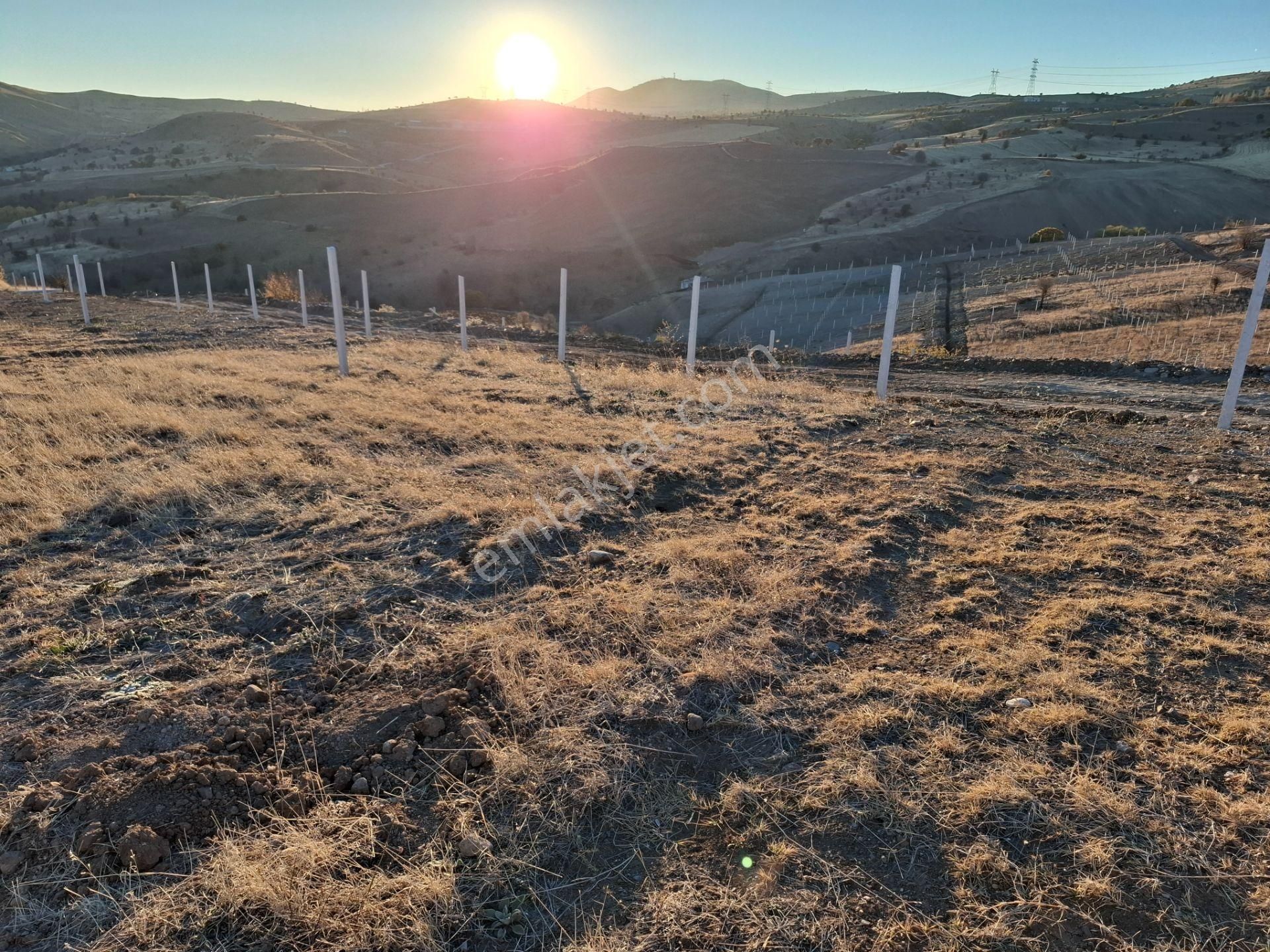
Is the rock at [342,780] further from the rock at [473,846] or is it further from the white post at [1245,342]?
the white post at [1245,342]

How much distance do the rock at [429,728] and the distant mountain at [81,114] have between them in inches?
4908

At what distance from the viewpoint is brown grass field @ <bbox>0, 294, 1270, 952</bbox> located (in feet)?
7.02

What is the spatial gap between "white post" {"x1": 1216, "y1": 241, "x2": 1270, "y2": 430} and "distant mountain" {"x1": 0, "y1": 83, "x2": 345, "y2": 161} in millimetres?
125490

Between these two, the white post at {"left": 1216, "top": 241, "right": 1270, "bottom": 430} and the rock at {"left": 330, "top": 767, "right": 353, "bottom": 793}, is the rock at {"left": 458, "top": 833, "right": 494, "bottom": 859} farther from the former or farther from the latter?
the white post at {"left": 1216, "top": 241, "right": 1270, "bottom": 430}

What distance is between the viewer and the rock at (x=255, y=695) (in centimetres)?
302

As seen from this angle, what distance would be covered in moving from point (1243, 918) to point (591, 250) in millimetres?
50221

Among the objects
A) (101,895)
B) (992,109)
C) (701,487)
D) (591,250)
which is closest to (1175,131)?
(992,109)

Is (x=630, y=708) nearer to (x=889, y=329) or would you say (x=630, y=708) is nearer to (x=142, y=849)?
(x=142, y=849)

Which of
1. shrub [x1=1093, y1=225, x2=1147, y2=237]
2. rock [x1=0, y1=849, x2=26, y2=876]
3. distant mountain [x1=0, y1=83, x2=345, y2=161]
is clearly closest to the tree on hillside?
shrub [x1=1093, y1=225, x2=1147, y2=237]

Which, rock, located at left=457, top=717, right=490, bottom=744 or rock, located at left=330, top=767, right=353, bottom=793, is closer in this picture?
rock, located at left=330, top=767, right=353, bottom=793

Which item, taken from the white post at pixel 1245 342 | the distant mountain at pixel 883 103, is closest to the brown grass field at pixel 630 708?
the white post at pixel 1245 342

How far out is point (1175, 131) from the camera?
70.8 metres

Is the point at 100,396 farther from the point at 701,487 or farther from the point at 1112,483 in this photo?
the point at 1112,483

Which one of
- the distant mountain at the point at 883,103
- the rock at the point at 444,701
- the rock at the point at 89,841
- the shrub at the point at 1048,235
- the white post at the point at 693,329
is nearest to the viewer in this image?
the rock at the point at 89,841
